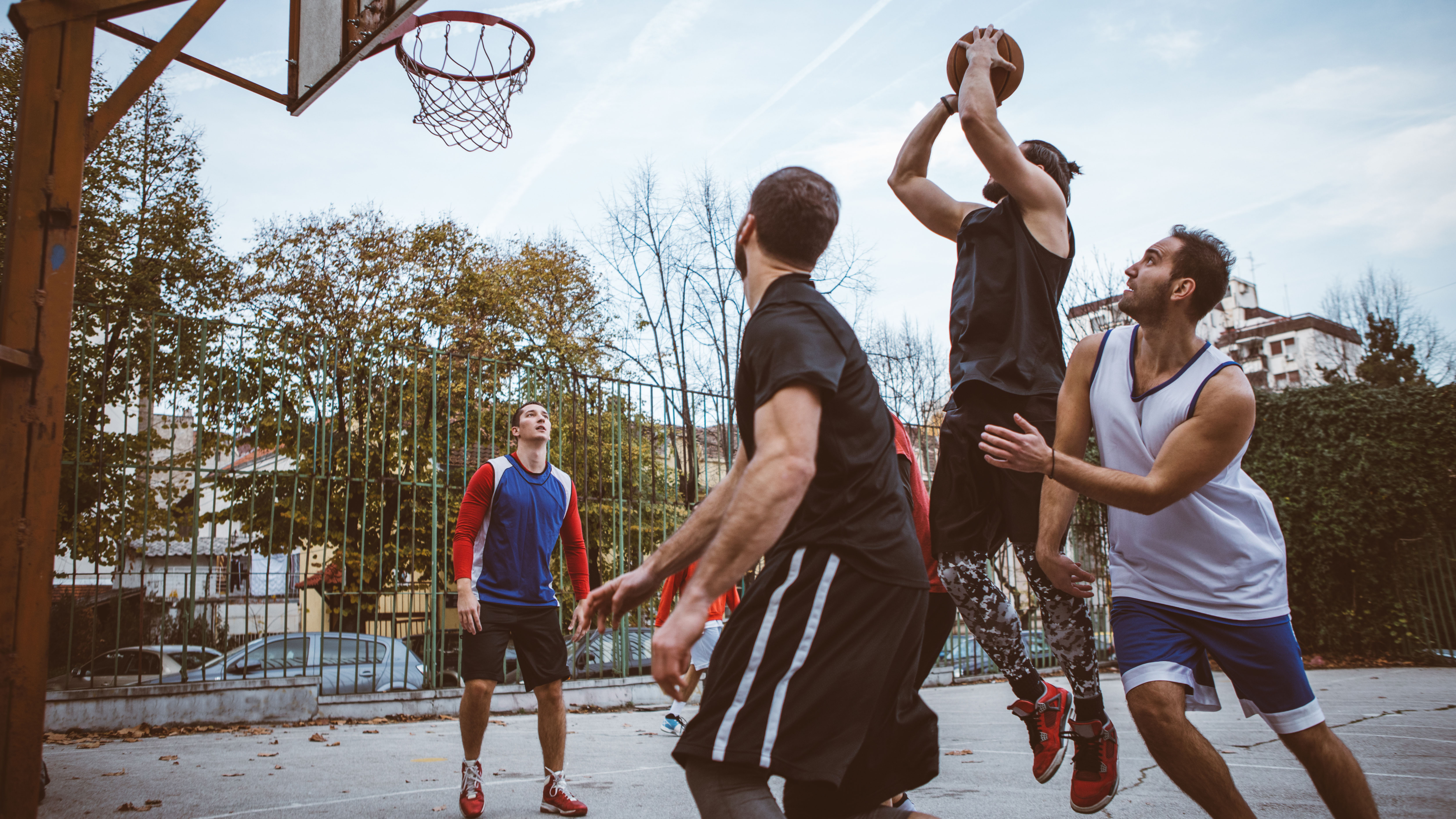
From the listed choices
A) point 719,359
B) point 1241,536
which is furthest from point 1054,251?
point 719,359

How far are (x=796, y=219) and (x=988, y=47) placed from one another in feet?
5.20

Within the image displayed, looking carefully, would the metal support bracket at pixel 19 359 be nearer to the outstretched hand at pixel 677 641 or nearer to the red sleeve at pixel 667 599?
the outstretched hand at pixel 677 641

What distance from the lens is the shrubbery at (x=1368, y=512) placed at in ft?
44.0

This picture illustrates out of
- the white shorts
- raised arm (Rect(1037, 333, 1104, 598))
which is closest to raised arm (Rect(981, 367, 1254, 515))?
raised arm (Rect(1037, 333, 1104, 598))

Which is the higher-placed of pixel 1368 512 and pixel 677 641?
pixel 1368 512

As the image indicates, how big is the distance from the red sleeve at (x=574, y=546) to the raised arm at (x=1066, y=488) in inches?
116

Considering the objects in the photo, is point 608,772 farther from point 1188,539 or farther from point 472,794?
point 1188,539

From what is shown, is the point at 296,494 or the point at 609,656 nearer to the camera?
the point at 296,494

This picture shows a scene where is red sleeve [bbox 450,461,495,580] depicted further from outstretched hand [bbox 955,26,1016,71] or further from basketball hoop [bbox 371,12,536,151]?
outstretched hand [bbox 955,26,1016,71]

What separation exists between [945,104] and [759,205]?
1.59 m

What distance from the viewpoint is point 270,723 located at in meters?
8.37

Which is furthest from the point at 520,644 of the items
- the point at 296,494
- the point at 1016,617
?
the point at 296,494

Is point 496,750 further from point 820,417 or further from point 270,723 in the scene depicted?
point 820,417

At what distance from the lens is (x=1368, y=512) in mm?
13469
